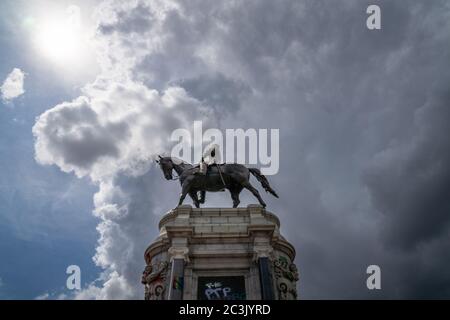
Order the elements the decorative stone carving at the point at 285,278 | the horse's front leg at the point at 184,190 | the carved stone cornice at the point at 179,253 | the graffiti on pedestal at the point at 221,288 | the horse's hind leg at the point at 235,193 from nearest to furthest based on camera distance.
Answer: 1. the graffiti on pedestal at the point at 221,288
2. the carved stone cornice at the point at 179,253
3. the decorative stone carving at the point at 285,278
4. the horse's front leg at the point at 184,190
5. the horse's hind leg at the point at 235,193

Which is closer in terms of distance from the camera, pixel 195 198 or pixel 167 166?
pixel 195 198

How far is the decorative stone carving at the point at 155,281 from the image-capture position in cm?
1664

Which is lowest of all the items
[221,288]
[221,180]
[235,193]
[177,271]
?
[221,288]

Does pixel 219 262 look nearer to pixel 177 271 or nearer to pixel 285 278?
pixel 177 271

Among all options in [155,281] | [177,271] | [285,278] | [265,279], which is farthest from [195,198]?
[265,279]

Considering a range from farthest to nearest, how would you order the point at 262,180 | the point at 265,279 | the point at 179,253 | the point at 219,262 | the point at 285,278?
1. the point at 262,180
2. the point at 285,278
3. the point at 219,262
4. the point at 179,253
5. the point at 265,279

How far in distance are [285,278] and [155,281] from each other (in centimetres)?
553

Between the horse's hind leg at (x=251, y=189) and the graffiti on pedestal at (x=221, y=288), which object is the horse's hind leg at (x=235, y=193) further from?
the graffiti on pedestal at (x=221, y=288)

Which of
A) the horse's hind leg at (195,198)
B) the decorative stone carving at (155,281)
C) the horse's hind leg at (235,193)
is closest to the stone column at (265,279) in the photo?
the decorative stone carving at (155,281)

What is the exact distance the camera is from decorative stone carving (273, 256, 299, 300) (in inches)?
661

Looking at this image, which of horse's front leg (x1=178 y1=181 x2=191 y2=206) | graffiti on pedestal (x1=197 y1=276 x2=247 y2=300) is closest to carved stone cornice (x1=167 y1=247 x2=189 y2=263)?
graffiti on pedestal (x1=197 y1=276 x2=247 y2=300)

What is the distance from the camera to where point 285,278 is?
1741 cm
